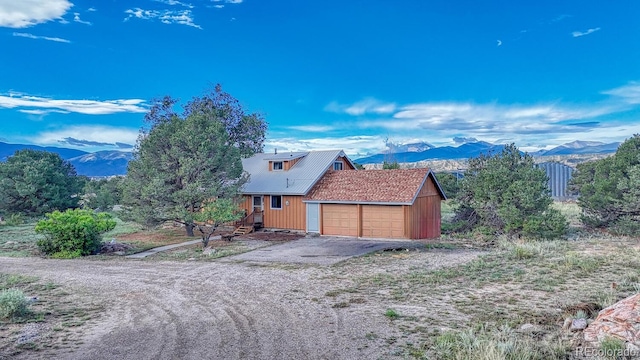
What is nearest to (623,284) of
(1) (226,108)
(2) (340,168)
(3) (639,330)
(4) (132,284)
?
(3) (639,330)

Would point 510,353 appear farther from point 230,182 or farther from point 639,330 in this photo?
point 230,182

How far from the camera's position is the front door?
26.2m

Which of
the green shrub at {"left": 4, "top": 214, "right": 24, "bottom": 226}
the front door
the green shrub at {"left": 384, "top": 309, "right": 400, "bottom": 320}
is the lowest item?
the green shrub at {"left": 384, "top": 309, "right": 400, "bottom": 320}

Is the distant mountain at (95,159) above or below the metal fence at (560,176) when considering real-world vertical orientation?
above

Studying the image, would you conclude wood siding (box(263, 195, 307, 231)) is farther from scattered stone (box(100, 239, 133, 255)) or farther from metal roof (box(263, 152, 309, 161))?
scattered stone (box(100, 239, 133, 255))

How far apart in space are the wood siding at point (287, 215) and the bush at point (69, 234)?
9806 millimetres

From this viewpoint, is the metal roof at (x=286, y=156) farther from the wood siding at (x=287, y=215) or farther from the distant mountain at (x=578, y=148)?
the distant mountain at (x=578, y=148)

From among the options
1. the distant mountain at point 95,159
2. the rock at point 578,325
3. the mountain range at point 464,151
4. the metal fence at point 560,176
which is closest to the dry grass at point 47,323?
the rock at point 578,325

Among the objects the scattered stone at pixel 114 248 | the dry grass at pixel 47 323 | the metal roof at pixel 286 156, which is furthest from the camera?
the metal roof at pixel 286 156

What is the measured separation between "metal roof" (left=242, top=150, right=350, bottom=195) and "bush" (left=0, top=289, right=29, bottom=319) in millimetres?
16388

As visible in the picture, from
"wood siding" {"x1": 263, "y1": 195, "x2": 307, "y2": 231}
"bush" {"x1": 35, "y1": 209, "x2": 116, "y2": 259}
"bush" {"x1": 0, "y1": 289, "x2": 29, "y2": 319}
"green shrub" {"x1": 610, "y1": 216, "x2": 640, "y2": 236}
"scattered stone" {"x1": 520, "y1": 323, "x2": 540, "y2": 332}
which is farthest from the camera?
"wood siding" {"x1": 263, "y1": 195, "x2": 307, "y2": 231}

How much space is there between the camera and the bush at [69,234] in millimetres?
18188

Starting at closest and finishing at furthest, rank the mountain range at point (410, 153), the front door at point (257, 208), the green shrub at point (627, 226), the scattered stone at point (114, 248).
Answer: the scattered stone at point (114, 248) < the green shrub at point (627, 226) < the front door at point (257, 208) < the mountain range at point (410, 153)

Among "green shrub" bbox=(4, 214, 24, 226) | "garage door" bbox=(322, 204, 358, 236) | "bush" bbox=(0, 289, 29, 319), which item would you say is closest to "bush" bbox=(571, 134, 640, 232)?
"garage door" bbox=(322, 204, 358, 236)
